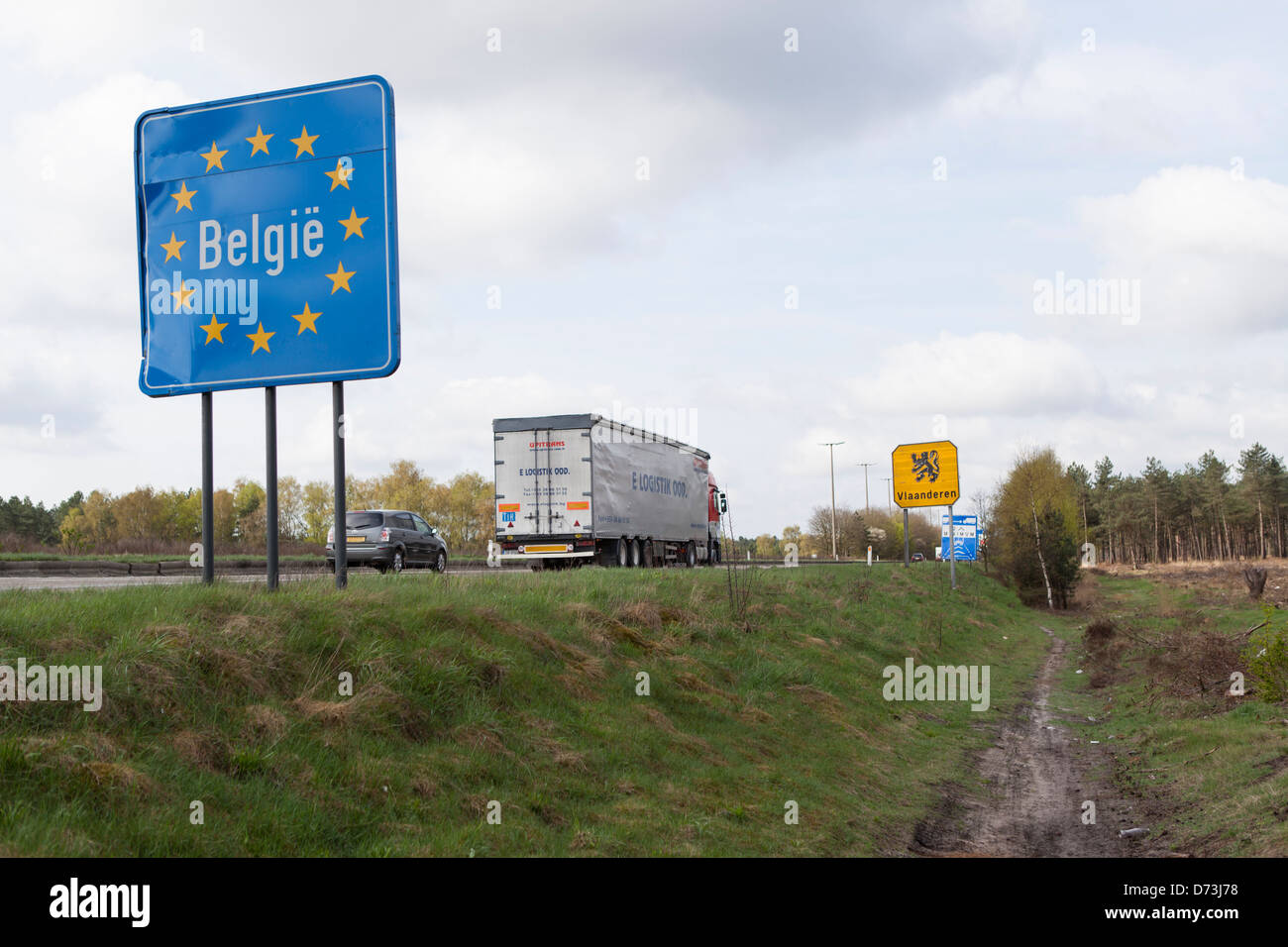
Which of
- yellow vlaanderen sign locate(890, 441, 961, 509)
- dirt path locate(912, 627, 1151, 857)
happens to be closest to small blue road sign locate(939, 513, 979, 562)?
yellow vlaanderen sign locate(890, 441, 961, 509)

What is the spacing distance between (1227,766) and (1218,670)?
17.9 ft

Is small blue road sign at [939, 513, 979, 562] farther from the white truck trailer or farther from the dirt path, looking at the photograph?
the dirt path

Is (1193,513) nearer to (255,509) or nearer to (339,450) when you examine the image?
(255,509)

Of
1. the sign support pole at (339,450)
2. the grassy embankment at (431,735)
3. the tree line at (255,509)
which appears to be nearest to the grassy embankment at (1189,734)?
the grassy embankment at (431,735)

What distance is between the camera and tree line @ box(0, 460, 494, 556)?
79.1m

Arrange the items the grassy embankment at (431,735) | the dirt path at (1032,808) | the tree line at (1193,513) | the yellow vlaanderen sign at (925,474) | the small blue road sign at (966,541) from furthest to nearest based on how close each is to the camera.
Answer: the tree line at (1193,513)
the small blue road sign at (966,541)
the yellow vlaanderen sign at (925,474)
the dirt path at (1032,808)
the grassy embankment at (431,735)

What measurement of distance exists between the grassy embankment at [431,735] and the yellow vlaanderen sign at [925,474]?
26139 millimetres

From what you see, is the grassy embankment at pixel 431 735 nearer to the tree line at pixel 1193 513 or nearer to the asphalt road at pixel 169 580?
the asphalt road at pixel 169 580

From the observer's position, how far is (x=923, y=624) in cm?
2659

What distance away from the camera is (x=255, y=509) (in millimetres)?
92500

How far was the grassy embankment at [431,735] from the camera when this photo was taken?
5672 millimetres

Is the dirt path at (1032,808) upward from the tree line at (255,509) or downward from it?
downward
